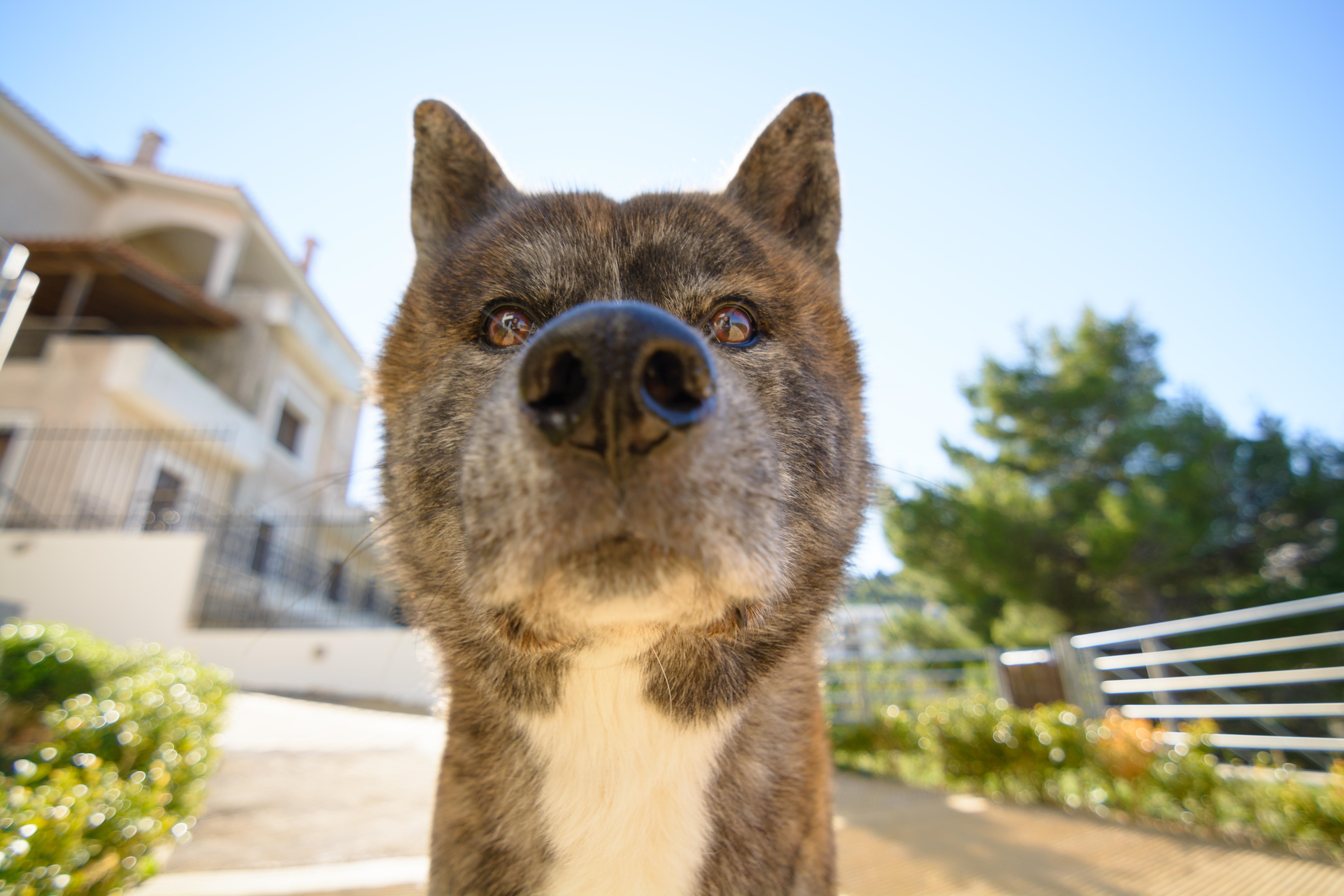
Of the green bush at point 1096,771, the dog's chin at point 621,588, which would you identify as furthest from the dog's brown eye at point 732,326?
the green bush at point 1096,771

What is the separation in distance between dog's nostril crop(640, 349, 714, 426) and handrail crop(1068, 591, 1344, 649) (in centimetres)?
573

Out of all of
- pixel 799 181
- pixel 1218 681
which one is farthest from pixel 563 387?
pixel 1218 681

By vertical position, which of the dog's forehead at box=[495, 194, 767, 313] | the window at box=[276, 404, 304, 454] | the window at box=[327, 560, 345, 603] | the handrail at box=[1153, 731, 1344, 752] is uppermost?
the window at box=[276, 404, 304, 454]

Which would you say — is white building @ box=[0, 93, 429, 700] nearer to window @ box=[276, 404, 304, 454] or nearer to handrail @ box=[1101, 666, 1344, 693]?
window @ box=[276, 404, 304, 454]

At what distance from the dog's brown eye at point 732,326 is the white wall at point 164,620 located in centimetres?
1146

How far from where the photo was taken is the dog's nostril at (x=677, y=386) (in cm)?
119

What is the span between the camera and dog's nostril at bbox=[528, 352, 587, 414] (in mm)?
1189

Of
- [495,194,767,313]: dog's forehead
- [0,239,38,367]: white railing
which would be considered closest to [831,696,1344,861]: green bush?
[495,194,767,313]: dog's forehead

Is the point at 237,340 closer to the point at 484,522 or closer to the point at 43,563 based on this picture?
the point at 43,563

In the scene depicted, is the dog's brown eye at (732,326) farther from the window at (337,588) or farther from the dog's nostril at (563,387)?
the window at (337,588)

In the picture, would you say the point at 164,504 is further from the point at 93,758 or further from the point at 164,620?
the point at 93,758

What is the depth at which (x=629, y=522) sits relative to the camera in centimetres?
120

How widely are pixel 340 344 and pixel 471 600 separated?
2563 cm

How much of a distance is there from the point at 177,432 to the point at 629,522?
19.3 meters
